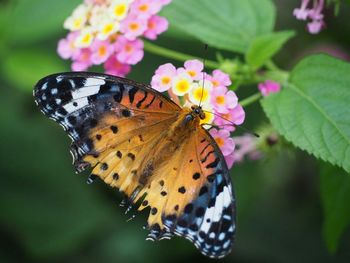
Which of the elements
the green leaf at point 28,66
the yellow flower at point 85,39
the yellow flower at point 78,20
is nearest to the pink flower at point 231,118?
the yellow flower at point 85,39

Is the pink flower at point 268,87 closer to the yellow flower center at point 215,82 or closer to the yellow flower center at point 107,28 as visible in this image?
the yellow flower center at point 215,82

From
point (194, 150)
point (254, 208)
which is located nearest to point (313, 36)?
point (254, 208)

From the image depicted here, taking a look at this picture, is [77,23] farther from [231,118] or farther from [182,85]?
[231,118]

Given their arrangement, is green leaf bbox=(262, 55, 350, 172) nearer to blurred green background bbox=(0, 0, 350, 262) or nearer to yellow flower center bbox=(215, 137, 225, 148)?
yellow flower center bbox=(215, 137, 225, 148)

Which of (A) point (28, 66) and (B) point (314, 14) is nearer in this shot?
(B) point (314, 14)

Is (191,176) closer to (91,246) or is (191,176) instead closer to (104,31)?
(104,31)

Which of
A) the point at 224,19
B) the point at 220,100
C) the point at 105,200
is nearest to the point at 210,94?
the point at 220,100
